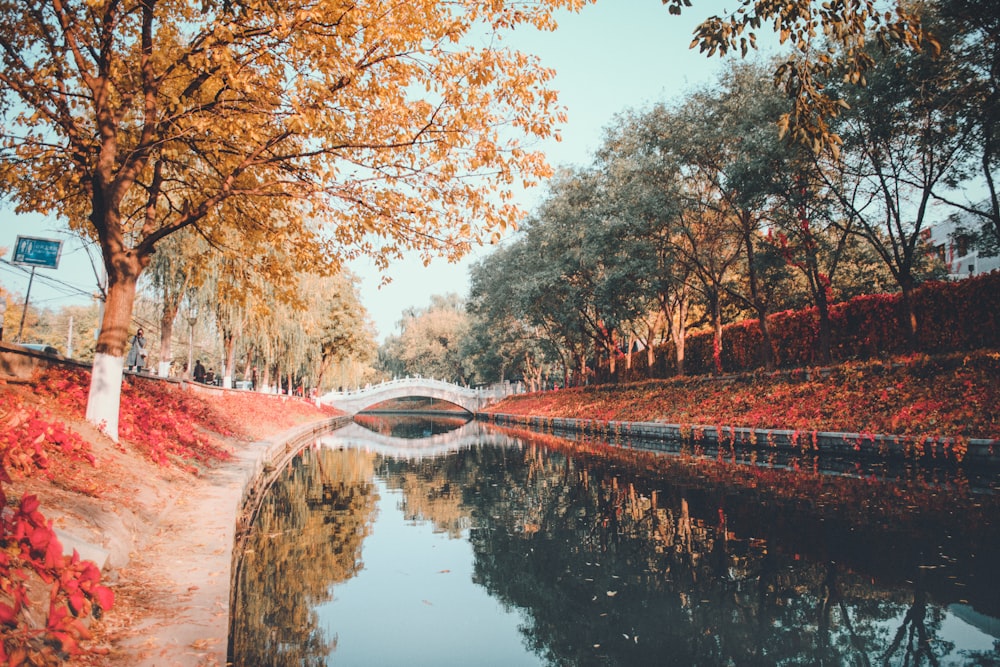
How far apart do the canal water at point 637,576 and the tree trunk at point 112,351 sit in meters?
2.56

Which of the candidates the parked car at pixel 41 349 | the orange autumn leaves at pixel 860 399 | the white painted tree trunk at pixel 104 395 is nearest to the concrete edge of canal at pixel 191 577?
the white painted tree trunk at pixel 104 395

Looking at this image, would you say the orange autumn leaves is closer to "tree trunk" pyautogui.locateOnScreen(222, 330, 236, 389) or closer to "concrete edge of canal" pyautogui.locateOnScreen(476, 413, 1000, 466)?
"concrete edge of canal" pyautogui.locateOnScreen(476, 413, 1000, 466)

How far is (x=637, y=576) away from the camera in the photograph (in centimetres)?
478

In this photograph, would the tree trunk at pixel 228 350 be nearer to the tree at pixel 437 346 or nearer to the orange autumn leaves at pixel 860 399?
the orange autumn leaves at pixel 860 399

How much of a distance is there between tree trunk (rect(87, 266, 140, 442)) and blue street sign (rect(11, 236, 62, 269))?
6085mm

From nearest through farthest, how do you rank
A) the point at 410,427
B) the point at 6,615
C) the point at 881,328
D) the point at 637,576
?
1. the point at 6,615
2. the point at 637,576
3. the point at 881,328
4. the point at 410,427

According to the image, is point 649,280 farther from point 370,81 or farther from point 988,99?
point 370,81

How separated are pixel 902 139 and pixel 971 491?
10.3 meters

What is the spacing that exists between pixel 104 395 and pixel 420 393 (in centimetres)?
5087

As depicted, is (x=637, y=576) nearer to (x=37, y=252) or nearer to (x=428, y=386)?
(x=37, y=252)

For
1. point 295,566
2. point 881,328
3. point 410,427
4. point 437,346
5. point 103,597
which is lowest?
point 410,427

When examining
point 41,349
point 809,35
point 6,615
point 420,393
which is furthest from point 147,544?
point 420,393

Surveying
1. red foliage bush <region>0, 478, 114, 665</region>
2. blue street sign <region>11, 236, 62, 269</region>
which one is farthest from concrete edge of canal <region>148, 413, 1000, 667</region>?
blue street sign <region>11, 236, 62, 269</region>

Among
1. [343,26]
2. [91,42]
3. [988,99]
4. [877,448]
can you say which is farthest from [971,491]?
[91,42]
